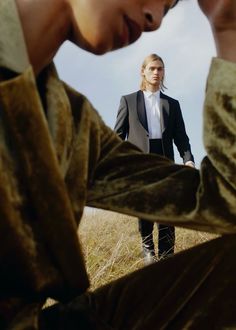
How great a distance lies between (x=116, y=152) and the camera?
154 centimetres

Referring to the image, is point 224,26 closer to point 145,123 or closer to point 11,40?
point 11,40

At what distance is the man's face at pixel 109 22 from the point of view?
129 centimetres

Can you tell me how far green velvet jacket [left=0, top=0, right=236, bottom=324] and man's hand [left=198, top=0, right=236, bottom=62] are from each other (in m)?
0.04

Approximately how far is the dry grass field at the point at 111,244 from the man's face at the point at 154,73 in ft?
3.63

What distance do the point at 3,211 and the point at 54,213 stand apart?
10 centimetres

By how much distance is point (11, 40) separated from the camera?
1.20 m

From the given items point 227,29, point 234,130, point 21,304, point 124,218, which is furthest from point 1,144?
point 124,218

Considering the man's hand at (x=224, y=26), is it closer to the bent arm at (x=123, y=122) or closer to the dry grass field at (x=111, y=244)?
the dry grass field at (x=111, y=244)

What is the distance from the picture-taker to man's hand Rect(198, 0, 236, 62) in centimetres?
150

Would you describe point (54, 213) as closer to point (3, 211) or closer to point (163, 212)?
point (3, 211)

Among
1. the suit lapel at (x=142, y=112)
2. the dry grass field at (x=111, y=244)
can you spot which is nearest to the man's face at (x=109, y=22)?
the dry grass field at (x=111, y=244)

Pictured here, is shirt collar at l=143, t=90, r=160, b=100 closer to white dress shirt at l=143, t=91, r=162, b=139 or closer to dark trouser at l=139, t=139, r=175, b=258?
white dress shirt at l=143, t=91, r=162, b=139

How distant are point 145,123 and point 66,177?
3.39m

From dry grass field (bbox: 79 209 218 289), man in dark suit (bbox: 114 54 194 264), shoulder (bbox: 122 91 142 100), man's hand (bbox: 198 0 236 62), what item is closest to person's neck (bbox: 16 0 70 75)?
man's hand (bbox: 198 0 236 62)
